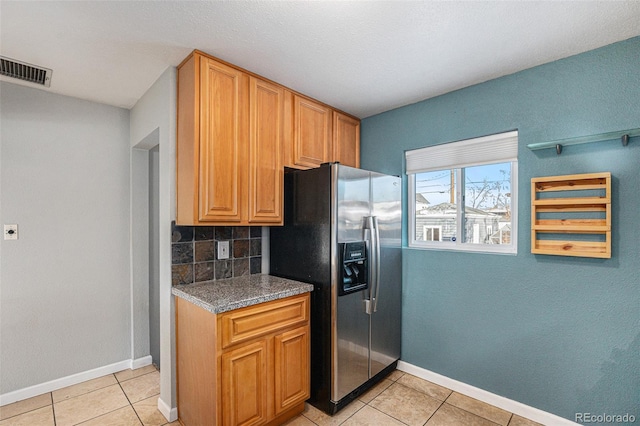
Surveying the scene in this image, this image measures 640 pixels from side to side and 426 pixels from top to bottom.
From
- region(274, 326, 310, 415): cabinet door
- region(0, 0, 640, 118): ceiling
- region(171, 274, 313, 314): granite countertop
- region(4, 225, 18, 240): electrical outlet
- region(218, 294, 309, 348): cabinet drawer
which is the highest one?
region(0, 0, 640, 118): ceiling

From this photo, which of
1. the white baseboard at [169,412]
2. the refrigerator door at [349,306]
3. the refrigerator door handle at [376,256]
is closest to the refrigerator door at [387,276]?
the refrigerator door handle at [376,256]

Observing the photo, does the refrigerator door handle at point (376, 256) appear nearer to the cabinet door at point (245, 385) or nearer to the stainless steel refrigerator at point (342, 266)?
the stainless steel refrigerator at point (342, 266)

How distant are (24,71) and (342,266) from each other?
2655 mm

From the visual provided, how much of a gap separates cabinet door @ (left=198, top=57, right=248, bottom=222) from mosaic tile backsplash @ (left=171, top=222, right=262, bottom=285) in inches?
13.9

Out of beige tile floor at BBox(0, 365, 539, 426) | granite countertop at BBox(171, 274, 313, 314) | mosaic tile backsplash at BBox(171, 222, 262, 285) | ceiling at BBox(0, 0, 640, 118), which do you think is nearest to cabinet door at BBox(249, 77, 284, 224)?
ceiling at BBox(0, 0, 640, 118)

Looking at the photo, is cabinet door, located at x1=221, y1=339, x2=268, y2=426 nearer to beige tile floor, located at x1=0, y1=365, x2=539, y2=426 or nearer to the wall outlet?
beige tile floor, located at x1=0, y1=365, x2=539, y2=426

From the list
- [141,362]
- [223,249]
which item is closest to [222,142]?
[223,249]

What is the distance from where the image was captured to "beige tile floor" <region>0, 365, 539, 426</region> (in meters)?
2.10

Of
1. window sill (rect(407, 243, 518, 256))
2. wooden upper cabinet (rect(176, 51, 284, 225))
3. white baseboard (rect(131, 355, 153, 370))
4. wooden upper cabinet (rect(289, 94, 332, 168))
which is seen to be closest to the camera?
wooden upper cabinet (rect(176, 51, 284, 225))

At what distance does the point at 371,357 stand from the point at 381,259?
2.62ft

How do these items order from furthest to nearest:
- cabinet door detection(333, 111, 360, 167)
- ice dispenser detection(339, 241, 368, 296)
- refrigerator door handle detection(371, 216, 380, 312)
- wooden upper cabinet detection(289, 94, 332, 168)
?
cabinet door detection(333, 111, 360, 167), wooden upper cabinet detection(289, 94, 332, 168), refrigerator door handle detection(371, 216, 380, 312), ice dispenser detection(339, 241, 368, 296)

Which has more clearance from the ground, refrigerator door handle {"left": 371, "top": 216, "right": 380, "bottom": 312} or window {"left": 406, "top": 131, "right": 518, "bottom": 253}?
window {"left": 406, "top": 131, "right": 518, "bottom": 253}

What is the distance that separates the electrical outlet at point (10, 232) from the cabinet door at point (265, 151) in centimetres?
186

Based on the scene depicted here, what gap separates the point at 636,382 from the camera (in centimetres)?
178
